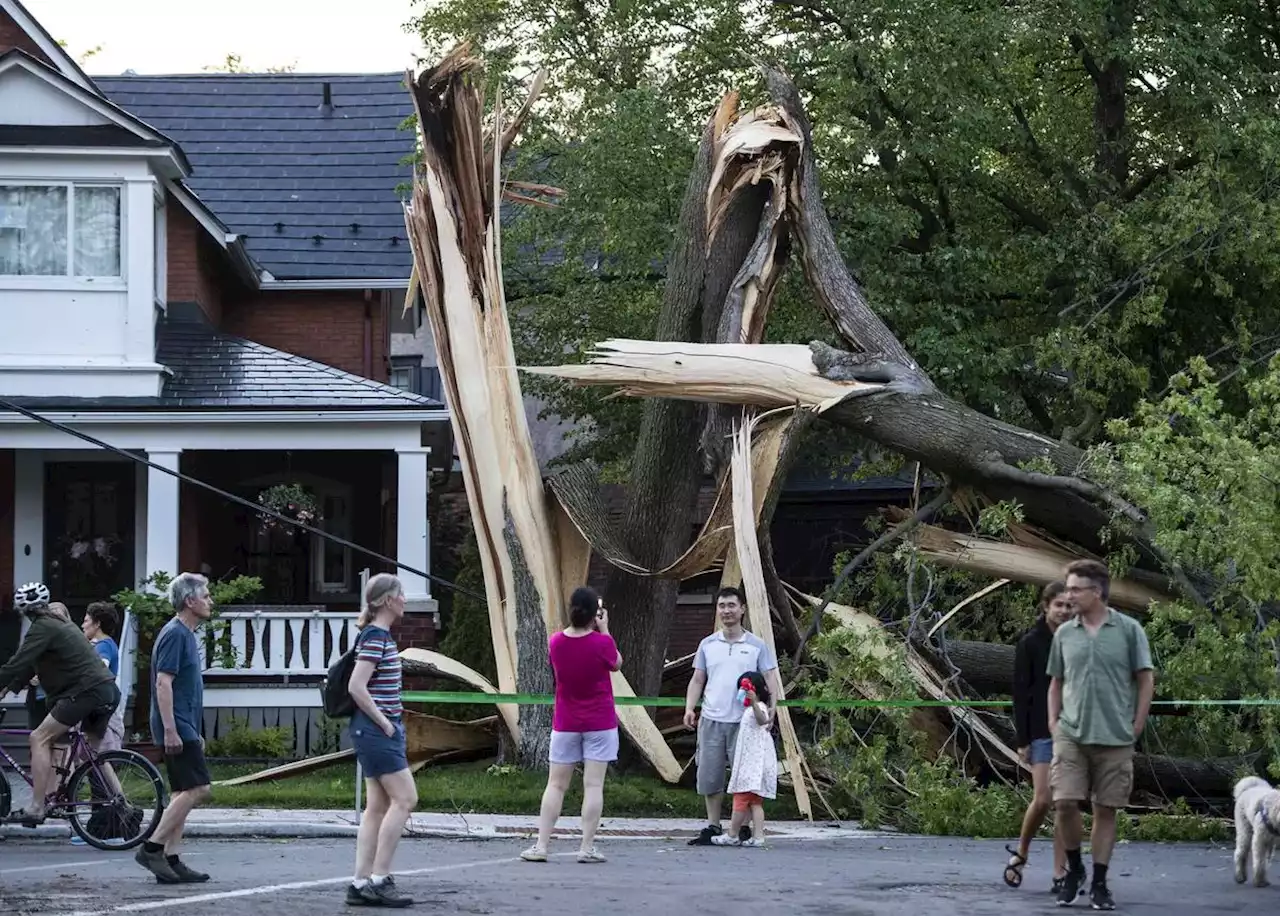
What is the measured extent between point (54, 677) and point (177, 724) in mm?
2499

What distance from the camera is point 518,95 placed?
69.4 ft

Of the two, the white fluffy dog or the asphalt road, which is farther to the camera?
the white fluffy dog

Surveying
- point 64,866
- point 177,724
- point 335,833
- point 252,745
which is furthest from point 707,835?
point 252,745

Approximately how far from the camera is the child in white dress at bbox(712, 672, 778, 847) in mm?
12180

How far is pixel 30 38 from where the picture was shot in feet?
78.3

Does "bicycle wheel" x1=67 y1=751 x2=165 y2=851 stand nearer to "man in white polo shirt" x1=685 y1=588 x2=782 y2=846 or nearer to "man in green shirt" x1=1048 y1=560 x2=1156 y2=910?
"man in white polo shirt" x1=685 y1=588 x2=782 y2=846

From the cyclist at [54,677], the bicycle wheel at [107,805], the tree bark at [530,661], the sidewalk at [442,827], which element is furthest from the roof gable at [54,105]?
the bicycle wheel at [107,805]

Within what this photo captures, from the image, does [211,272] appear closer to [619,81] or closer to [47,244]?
[47,244]

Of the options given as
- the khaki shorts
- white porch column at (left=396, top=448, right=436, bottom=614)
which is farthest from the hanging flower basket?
the khaki shorts

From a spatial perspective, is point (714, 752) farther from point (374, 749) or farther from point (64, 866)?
point (374, 749)

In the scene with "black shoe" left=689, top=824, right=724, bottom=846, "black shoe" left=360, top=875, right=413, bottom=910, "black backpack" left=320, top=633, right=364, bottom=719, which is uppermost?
"black backpack" left=320, top=633, right=364, bottom=719

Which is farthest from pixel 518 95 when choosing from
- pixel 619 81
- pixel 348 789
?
pixel 348 789

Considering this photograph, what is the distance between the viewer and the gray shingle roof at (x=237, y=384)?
20672mm

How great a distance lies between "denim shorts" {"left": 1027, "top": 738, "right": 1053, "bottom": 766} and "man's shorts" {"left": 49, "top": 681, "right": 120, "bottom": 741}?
564 centimetres
